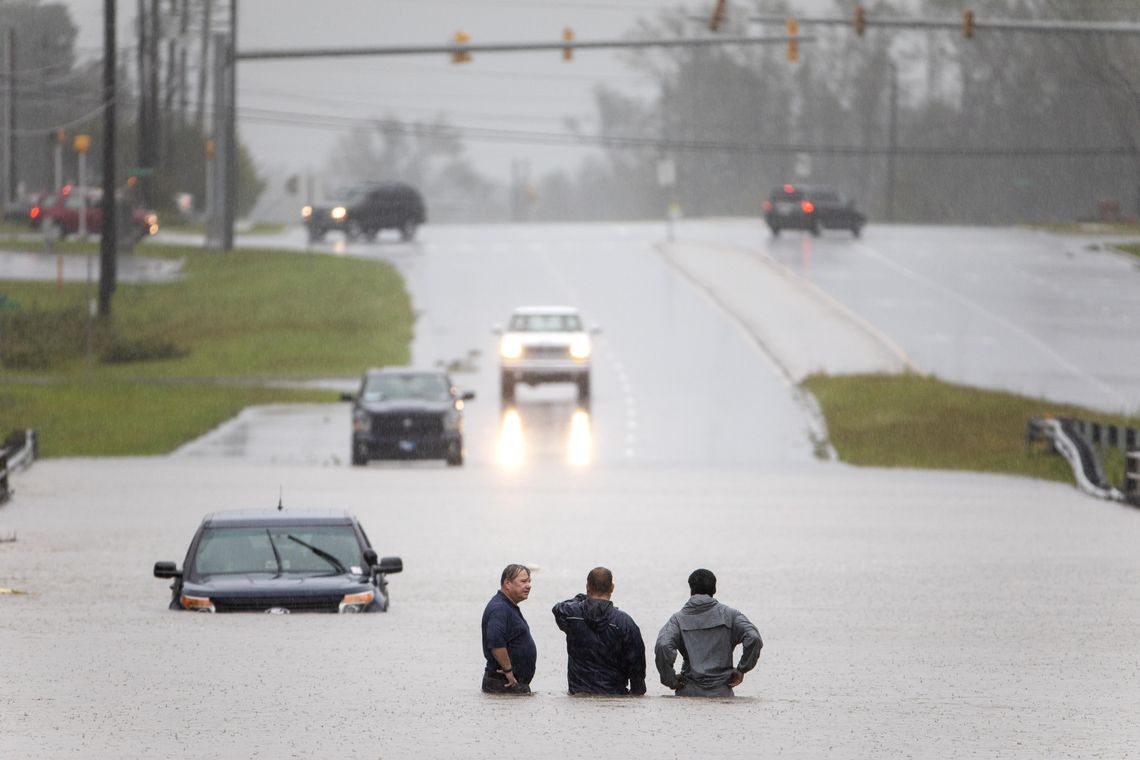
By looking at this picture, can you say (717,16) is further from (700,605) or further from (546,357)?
(700,605)

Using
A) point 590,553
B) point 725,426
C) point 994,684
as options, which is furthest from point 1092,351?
point 994,684

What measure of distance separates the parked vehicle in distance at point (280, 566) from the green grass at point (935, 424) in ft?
68.9

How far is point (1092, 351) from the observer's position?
176 ft

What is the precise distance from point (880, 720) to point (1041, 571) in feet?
35.0

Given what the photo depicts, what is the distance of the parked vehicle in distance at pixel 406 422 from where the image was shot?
3597cm

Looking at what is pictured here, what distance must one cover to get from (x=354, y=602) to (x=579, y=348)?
28.5 m

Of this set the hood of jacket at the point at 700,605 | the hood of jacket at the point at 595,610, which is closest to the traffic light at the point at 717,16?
the hood of jacket at the point at 700,605

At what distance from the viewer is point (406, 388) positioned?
120ft

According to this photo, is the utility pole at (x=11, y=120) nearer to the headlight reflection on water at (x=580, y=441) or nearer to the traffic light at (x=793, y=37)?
the traffic light at (x=793, y=37)

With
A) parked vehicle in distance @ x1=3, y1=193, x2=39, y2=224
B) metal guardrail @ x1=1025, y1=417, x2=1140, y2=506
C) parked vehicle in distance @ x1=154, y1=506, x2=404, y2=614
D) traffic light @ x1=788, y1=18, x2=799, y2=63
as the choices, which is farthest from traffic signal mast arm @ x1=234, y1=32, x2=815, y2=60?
parked vehicle in distance @ x1=3, y1=193, x2=39, y2=224

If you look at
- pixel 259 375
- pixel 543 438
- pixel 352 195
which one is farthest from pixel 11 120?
pixel 543 438

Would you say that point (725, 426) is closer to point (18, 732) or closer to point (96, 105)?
point (18, 732)

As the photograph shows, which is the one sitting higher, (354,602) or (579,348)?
(354,602)

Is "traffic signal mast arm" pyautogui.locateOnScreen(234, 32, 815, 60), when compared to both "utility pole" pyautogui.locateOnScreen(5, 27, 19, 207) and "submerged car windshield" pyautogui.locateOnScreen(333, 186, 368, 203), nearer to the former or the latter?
"submerged car windshield" pyautogui.locateOnScreen(333, 186, 368, 203)
